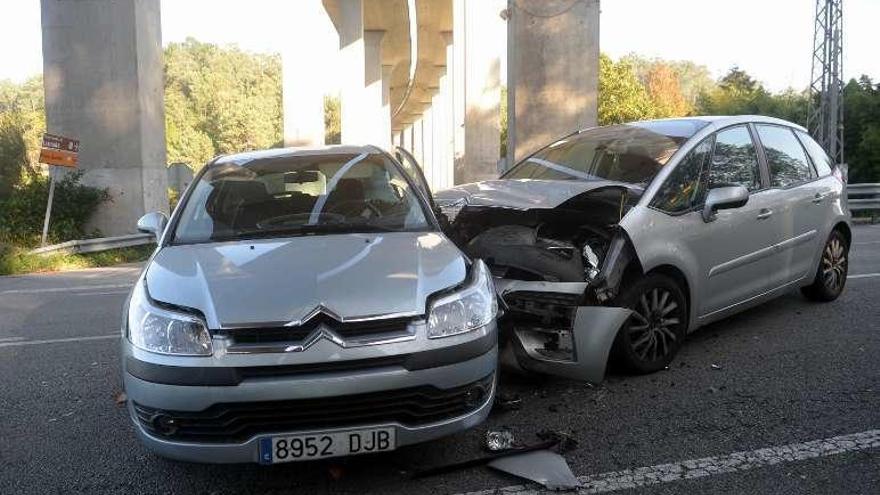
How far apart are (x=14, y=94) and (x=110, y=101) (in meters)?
85.4

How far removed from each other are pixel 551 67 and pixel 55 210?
11685 millimetres

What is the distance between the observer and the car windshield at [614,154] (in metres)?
5.04

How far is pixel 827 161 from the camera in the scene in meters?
6.30

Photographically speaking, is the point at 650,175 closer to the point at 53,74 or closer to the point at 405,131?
the point at 53,74

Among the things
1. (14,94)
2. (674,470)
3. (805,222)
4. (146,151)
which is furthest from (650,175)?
(14,94)

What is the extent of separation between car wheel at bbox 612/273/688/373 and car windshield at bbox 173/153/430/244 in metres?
1.41

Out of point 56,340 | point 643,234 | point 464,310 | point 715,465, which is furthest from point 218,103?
point 715,465

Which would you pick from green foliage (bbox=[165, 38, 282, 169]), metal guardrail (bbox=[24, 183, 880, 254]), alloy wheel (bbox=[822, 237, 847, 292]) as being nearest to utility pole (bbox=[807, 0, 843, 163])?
metal guardrail (bbox=[24, 183, 880, 254])

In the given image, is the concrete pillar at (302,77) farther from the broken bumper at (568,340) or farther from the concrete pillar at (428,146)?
the concrete pillar at (428,146)

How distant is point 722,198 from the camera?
4.63 m

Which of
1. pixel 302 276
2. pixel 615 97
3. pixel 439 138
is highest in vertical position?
pixel 615 97

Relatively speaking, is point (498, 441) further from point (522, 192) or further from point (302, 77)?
point (302, 77)

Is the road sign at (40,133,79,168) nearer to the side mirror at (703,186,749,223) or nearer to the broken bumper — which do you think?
the broken bumper

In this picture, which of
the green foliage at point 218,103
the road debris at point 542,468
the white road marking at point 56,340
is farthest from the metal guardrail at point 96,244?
the green foliage at point 218,103
